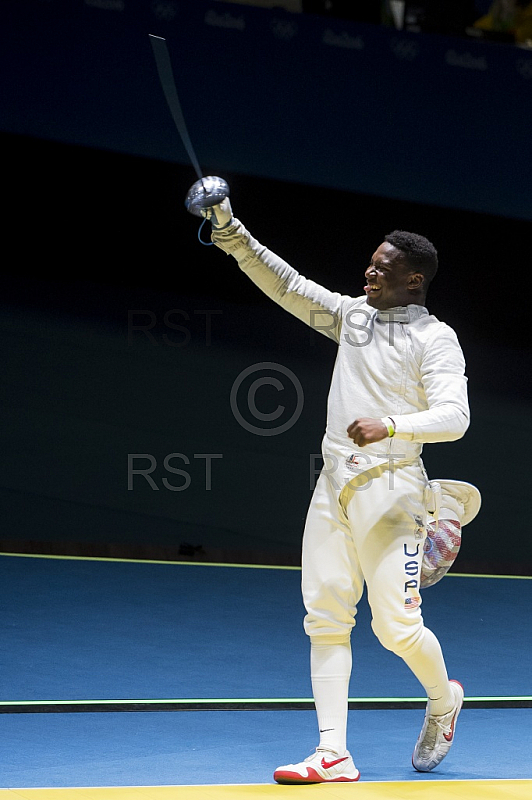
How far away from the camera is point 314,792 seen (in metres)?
2.63

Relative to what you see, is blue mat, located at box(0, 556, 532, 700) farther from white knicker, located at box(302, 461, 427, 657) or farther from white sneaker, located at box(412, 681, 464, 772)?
white knicker, located at box(302, 461, 427, 657)

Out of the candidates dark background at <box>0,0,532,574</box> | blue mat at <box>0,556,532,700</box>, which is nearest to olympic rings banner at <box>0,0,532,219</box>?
dark background at <box>0,0,532,574</box>

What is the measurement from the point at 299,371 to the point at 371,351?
13.6ft

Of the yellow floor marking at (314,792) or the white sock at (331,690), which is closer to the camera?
the yellow floor marking at (314,792)

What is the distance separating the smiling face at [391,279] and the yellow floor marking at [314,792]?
116 cm

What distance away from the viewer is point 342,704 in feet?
9.29

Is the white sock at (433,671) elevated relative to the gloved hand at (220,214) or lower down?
lower down

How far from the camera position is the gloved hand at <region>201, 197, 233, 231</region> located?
287 cm

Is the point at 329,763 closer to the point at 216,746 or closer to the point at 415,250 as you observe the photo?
the point at 216,746

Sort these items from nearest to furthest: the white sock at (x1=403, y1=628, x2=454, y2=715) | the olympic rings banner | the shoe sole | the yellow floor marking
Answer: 1. the yellow floor marking
2. the shoe sole
3. the white sock at (x1=403, y1=628, x2=454, y2=715)
4. the olympic rings banner

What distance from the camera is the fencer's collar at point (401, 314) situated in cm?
291

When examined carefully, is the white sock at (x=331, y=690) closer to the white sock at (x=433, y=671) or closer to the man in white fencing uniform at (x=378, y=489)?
the man in white fencing uniform at (x=378, y=489)

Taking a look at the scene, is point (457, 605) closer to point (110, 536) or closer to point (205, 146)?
point (110, 536)

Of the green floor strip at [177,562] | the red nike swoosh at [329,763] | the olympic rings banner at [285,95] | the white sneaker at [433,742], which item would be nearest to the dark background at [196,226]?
the olympic rings banner at [285,95]
